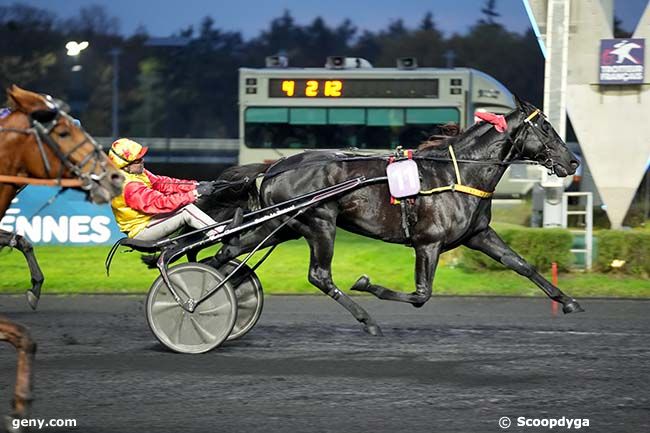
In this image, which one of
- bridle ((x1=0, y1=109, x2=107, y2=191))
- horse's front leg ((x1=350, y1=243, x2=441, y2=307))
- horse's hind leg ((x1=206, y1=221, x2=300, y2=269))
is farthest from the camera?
horse's hind leg ((x1=206, y1=221, x2=300, y2=269))

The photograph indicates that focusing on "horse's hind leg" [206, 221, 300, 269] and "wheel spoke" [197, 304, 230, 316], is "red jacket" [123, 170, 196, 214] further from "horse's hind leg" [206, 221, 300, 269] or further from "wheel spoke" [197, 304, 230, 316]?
"wheel spoke" [197, 304, 230, 316]

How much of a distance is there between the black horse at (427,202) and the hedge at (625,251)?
4.73 m

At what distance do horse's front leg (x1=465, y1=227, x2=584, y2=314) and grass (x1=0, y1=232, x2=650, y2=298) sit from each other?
11.5 feet

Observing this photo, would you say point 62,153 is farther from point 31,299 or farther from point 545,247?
point 545,247

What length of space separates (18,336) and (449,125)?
477 cm

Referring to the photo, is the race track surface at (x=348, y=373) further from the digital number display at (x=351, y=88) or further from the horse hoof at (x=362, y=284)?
the digital number display at (x=351, y=88)

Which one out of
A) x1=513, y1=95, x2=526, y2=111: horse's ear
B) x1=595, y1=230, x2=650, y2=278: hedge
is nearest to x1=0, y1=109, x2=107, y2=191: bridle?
x1=513, y1=95, x2=526, y2=111: horse's ear

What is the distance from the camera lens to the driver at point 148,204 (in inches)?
318

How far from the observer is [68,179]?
19.6 feet

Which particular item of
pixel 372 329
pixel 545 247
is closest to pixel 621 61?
pixel 545 247

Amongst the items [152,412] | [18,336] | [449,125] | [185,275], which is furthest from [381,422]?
[449,125]

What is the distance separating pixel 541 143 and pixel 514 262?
0.94 m

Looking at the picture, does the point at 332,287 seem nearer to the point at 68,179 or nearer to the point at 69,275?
the point at 68,179

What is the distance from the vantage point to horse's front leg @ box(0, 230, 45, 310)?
9.48 meters
